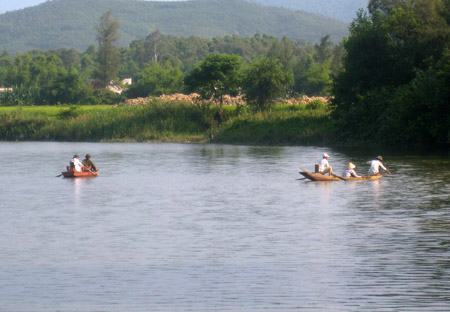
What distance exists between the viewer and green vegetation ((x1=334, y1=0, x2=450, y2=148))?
62125 millimetres

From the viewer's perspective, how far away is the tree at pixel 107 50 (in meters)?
140

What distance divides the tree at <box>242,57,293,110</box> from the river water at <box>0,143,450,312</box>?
35.0m

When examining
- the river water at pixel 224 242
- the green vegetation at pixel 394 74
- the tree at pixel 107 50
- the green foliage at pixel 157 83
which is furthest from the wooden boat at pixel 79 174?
the tree at pixel 107 50

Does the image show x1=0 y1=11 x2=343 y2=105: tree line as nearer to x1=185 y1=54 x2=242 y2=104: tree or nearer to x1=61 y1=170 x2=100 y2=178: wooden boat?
x1=185 y1=54 x2=242 y2=104: tree

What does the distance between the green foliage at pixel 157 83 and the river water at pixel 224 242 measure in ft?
217

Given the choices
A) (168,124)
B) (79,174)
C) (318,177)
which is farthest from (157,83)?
(318,177)

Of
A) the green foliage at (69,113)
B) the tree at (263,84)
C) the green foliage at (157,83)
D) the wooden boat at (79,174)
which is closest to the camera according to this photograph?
the wooden boat at (79,174)

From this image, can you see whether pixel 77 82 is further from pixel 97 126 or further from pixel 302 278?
pixel 302 278

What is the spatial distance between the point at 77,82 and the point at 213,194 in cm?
7412

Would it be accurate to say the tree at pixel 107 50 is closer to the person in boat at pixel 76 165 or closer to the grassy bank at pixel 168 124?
the grassy bank at pixel 168 124

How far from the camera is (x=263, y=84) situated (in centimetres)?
8319

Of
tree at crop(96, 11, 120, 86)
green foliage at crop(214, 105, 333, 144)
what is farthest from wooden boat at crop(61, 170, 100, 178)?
tree at crop(96, 11, 120, 86)

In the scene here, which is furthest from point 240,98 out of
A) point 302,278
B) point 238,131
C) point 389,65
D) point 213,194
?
point 302,278

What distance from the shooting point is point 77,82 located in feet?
364
